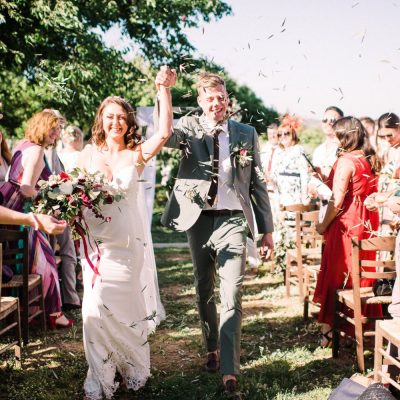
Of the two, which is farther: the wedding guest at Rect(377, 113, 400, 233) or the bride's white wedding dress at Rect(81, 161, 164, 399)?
the wedding guest at Rect(377, 113, 400, 233)

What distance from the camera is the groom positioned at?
13.4 ft

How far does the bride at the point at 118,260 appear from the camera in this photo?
3904 millimetres

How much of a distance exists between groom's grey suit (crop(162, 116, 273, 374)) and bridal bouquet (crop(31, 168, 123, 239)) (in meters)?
0.62

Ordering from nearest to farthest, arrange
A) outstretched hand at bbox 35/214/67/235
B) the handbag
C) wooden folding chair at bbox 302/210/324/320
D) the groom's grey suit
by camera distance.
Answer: outstretched hand at bbox 35/214/67/235
the groom's grey suit
the handbag
wooden folding chair at bbox 302/210/324/320

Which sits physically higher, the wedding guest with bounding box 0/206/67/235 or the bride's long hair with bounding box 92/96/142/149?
the bride's long hair with bounding box 92/96/142/149

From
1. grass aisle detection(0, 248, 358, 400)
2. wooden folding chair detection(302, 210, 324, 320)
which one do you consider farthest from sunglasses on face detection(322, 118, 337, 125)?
grass aisle detection(0, 248, 358, 400)

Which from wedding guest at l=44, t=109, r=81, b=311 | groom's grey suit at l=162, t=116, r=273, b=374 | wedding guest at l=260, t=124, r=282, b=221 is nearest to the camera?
groom's grey suit at l=162, t=116, r=273, b=374

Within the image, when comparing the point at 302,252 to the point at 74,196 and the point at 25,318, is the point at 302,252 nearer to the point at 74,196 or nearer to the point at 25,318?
the point at 25,318

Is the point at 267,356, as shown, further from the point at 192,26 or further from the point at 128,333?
the point at 192,26

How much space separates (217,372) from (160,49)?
8.37 m

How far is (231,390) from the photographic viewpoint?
388cm

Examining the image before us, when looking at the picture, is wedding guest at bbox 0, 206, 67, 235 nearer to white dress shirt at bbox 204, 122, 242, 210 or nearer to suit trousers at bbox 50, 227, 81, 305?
white dress shirt at bbox 204, 122, 242, 210

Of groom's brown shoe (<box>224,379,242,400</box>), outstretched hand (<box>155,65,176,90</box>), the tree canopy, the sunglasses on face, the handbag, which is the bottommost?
groom's brown shoe (<box>224,379,242,400</box>)

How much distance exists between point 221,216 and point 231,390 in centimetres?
130
